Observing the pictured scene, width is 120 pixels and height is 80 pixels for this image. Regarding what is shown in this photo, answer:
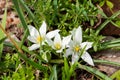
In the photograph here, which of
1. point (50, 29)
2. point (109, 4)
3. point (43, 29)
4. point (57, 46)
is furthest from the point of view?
point (109, 4)

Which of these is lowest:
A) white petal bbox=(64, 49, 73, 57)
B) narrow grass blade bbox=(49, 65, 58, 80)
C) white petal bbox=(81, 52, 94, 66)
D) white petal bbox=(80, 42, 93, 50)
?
narrow grass blade bbox=(49, 65, 58, 80)

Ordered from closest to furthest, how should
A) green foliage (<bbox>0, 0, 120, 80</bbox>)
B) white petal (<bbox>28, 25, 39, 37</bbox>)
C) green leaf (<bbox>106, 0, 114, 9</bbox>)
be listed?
green foliage (<bbox>0, 0, 120, 80</bbox>), white petal (<bbox>28, 25, 39, 37</bbox>), green leaf (<bbox>106, 0, 114, 9</bbox>)

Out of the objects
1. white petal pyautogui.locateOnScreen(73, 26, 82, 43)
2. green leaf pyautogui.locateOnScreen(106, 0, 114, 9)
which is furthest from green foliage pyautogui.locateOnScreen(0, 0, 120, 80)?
white petal pyautogui.locateOnScreen(73, 26, 82, 43)

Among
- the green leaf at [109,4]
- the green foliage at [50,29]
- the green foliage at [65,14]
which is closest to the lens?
the green foliage at [50,29]

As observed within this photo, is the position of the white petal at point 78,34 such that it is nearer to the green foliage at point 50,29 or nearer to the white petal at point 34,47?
the green foliage at point 50,29

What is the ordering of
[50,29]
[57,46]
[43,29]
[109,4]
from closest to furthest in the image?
[57,46], [43,29], [50,29], [109,4]

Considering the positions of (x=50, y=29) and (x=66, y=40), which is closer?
(x=66, y=40)

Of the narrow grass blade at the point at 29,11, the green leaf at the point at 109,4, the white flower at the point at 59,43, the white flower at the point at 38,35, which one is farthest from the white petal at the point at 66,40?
the green leaf at the point at 109,4

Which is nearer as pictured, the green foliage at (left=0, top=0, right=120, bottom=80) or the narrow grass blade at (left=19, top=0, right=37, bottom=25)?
the green foliage at (left=0, top=0, right=120, bottom=80)

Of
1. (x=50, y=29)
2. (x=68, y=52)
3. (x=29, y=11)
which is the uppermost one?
(x=29, y=11)

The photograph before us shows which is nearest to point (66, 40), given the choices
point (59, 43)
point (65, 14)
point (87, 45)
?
point (59, 43)

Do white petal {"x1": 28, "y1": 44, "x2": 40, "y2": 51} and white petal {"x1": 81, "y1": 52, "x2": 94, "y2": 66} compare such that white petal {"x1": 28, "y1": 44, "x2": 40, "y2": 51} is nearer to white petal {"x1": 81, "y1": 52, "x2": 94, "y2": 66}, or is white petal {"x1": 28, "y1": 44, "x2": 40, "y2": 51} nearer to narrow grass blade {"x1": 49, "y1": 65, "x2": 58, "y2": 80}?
narrow grass blade {"x1": 49, "y1": 65, "x2": 58, "y2": 80}

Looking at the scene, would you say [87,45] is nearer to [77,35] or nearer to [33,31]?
[77,35]
